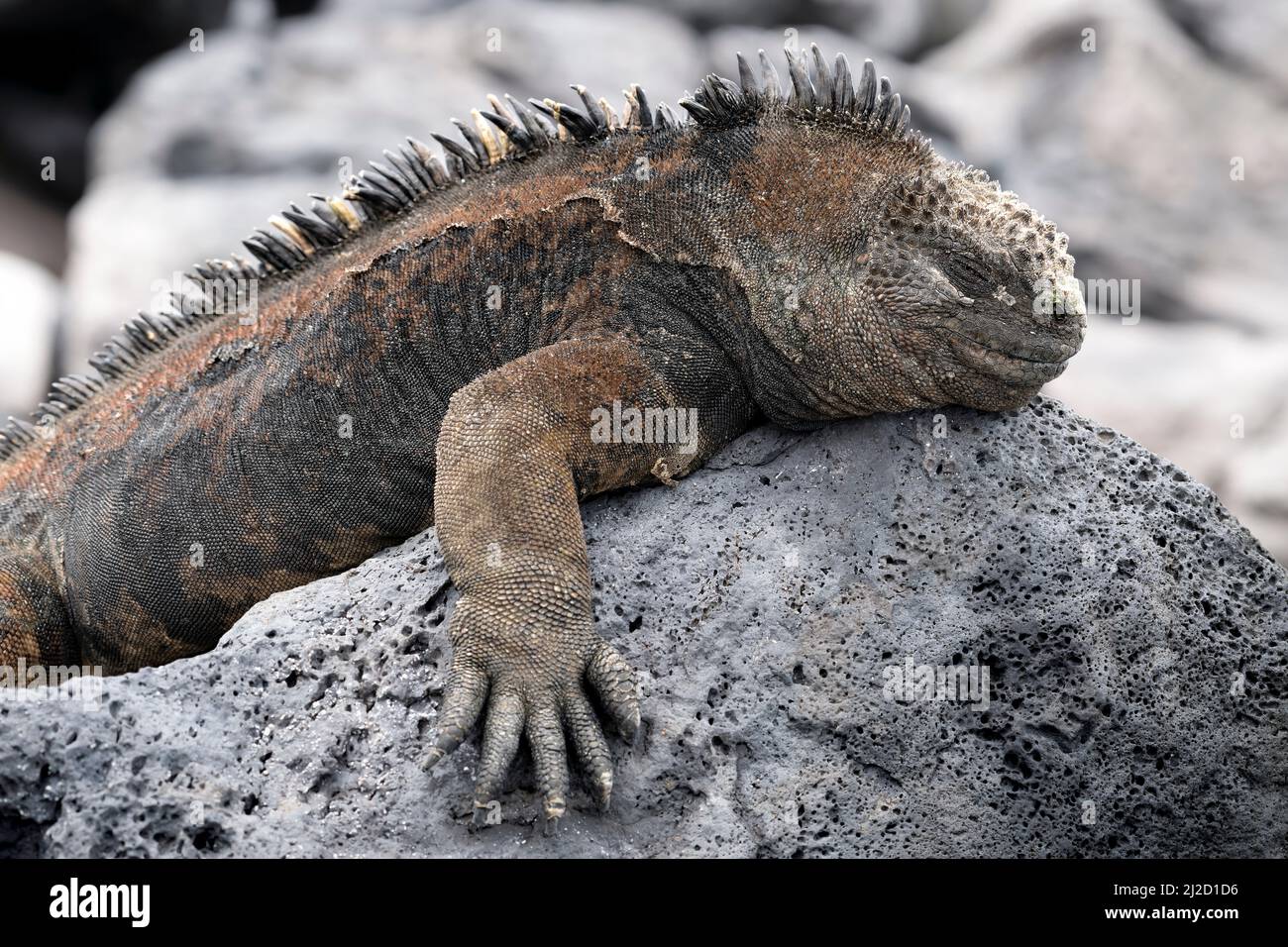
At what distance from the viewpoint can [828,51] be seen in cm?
1562

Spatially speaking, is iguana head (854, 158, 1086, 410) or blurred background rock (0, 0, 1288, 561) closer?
iguana head (854, 158, 1086, 410)

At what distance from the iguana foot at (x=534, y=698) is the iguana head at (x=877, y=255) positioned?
4.44 ft

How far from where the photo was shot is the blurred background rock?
14102 mm

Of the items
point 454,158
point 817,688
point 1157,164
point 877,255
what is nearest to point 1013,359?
point 877,255

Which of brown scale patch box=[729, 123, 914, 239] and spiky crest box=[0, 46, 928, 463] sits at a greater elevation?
spiky crest box=[0, 46, 928, 463]

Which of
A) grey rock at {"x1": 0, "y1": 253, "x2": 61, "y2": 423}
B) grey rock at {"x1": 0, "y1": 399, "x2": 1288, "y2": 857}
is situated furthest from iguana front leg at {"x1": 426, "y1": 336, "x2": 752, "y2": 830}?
grey rock at {"x1": 0, "y1": 253, "x2": 61, "y2": 423}

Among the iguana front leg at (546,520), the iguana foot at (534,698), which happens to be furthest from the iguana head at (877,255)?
the iguana foot at (534,698)

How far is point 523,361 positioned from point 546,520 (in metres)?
0.66

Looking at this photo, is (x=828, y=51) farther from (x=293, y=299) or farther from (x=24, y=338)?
(x=293, y=299)

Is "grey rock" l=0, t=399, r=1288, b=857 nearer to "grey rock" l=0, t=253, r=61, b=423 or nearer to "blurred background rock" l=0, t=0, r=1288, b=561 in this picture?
"blurred background rock" l=0, t=0, r=1288, b=561

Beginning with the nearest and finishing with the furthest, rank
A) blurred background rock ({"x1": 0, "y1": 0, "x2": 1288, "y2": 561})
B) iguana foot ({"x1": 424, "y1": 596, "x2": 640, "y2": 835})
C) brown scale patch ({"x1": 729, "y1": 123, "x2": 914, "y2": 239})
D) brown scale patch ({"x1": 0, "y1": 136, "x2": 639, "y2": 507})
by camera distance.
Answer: iguana foot ({"x1": 424, "y1": 596, "x2": 640, "y2": 835}) < brown scale patch ({"x1": 729, "y1": 123, "x2": 914, "y2": 239}) < brown scale patch ({"x1": 0, "y1": 136, "x2": 639, "y2": 507}) < blurred background rock ({"x1": 0, "y1": 0, "x2": 1288, "y2": 561})

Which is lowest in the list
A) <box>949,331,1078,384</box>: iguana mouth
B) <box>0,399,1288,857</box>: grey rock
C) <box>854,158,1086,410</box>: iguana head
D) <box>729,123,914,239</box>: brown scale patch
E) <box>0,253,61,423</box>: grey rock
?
<box>0,399,1288,857</box>: grey rock

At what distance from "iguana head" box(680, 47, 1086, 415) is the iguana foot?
1354mm

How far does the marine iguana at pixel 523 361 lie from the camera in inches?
178
